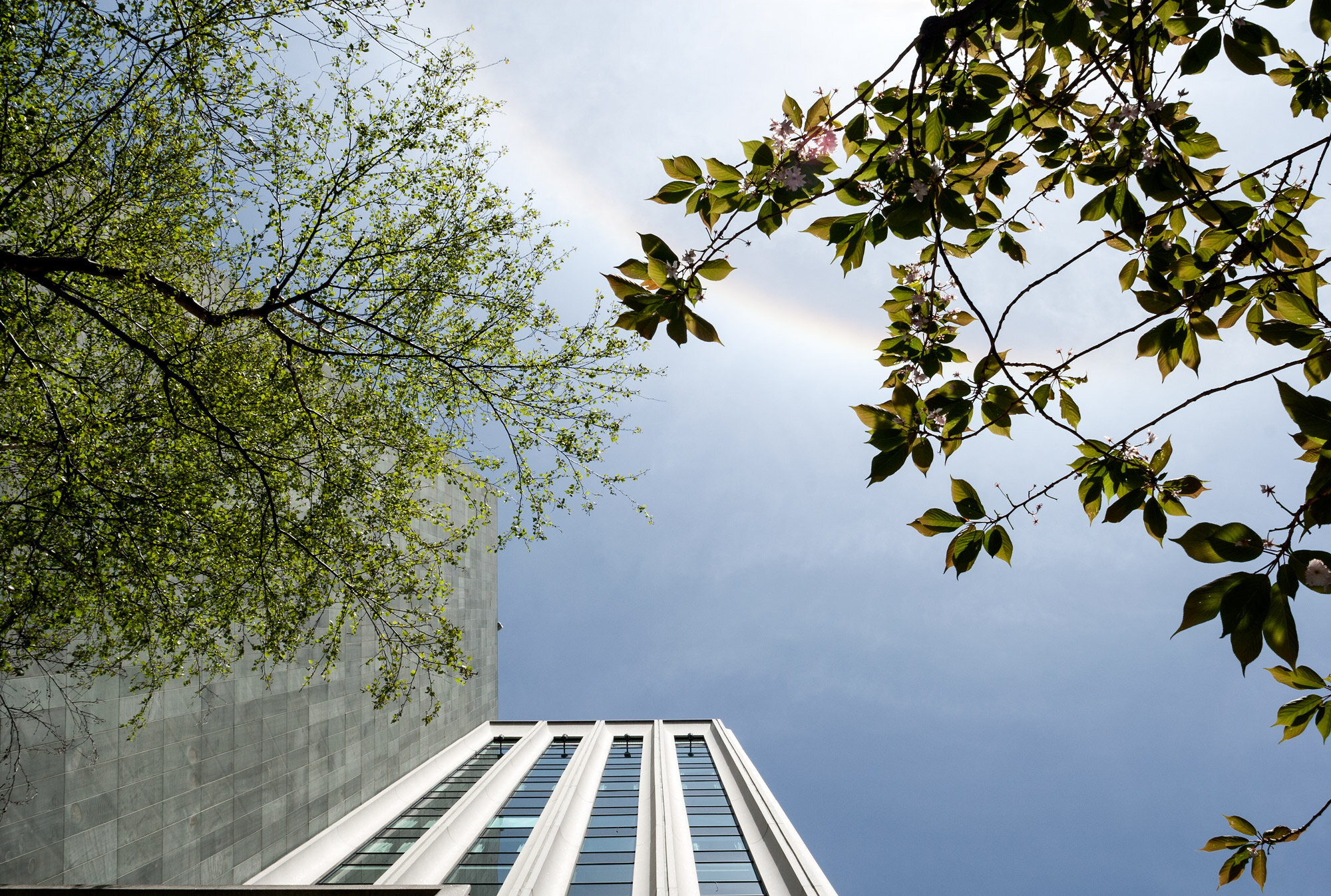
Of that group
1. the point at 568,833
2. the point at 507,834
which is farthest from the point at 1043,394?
the point at 507,834

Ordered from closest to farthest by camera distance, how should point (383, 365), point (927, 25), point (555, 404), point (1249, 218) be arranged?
1. point (927, 25)
2. point (1249, 218)
3. point (383, 365)
4. point (555, 404)

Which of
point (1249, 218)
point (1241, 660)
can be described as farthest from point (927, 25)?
point (1241, 660)

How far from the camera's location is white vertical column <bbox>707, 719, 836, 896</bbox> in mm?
17578

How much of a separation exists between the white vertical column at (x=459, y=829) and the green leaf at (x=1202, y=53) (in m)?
19.0

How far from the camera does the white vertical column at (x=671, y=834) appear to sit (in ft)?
58.3

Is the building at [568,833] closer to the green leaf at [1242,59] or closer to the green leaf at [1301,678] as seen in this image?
the green leaf at [1301,678]

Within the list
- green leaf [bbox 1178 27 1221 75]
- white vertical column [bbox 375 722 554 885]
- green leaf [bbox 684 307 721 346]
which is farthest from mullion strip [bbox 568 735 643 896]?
green leaf [bbox 1178 27 1221 75]

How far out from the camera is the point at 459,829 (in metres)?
22.5

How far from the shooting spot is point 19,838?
1104cm

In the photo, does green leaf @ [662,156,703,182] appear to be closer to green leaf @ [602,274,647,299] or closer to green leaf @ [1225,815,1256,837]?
green leaf @ [602,274,647,299]

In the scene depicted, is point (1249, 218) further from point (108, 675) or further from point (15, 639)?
point (108, 675)

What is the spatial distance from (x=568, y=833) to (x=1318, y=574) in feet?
83.2

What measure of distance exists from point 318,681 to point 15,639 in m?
13.1

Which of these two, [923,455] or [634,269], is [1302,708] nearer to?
[923,455]
